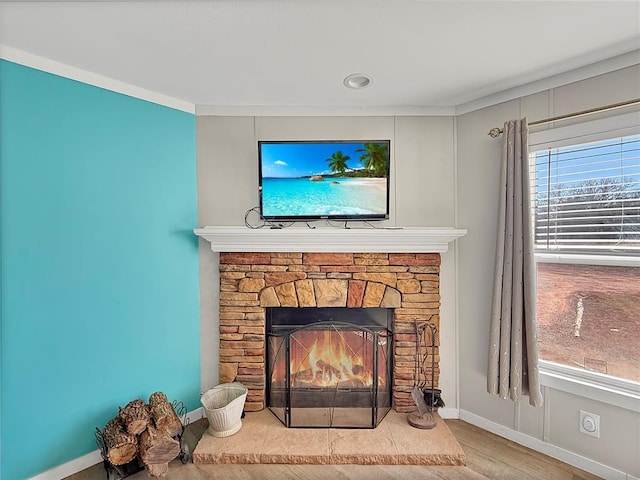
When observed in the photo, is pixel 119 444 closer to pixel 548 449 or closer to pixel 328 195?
pixel 328 195

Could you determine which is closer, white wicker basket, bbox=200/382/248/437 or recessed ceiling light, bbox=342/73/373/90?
recessed ceiling light, bbox=342/73/373/90

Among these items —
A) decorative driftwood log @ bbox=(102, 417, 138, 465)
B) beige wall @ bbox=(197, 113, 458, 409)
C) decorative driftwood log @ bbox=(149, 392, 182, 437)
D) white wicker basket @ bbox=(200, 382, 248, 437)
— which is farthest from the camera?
beige wall @ bbox=(197, 113, 458, 409)

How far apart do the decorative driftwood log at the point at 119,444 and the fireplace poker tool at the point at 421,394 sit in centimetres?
169

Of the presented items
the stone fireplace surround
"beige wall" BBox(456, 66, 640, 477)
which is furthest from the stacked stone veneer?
"beige wall" BBox(456, 66, 640, 477)

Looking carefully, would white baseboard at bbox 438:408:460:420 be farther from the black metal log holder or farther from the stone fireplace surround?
the black metal log holder

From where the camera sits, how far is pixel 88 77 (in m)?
2.05

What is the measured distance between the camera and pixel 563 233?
211 centimetres

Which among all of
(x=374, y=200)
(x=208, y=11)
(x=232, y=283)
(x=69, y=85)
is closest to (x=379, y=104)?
(x=374, y=200)

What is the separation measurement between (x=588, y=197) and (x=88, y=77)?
294 centimetres

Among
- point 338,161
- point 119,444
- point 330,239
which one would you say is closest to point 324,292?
point 330,239

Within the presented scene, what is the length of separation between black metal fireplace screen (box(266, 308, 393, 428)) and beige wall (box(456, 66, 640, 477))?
1.92ft

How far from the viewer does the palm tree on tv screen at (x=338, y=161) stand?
2.46 meters

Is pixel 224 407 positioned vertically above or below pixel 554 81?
below

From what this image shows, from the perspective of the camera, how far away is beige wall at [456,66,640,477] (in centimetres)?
189
